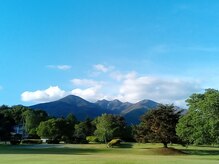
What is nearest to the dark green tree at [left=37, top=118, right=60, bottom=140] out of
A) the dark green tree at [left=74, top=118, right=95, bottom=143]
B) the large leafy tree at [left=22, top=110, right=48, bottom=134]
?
the dark green tree at [left=74, top=118, right=95, bottom=143]

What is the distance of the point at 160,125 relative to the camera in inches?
3115

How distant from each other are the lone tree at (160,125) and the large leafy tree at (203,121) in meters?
11.8

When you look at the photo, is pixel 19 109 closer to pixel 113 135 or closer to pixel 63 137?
pixel 63 137

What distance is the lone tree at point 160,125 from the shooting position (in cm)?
7819

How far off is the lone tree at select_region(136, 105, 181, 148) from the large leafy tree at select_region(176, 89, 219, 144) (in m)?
11.8

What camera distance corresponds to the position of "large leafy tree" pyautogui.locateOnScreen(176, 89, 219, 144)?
6038cm

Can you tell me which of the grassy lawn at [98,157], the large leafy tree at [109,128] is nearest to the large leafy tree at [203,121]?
the grassy lawn at [98,157]

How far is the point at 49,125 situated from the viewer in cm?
11975

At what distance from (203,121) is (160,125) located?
1790cm

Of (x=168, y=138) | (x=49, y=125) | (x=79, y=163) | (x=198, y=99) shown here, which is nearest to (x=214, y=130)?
(x=198, y=99)

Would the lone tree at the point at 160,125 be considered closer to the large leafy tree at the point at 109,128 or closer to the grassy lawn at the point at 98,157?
the grassy lawn at the point at 98,157

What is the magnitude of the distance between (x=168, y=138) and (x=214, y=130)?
63.1 feet

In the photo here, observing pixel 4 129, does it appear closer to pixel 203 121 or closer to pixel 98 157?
pixel 203 121

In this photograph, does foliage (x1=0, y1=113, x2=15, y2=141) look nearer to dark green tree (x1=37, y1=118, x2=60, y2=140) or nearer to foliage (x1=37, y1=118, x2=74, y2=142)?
foliage (x1=37, y1=118, x2=74, y2=142)
